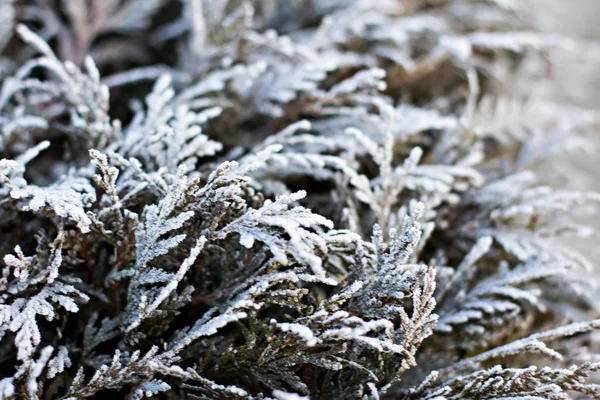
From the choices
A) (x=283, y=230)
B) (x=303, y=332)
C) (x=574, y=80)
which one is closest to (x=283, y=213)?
(x=283, y=230)

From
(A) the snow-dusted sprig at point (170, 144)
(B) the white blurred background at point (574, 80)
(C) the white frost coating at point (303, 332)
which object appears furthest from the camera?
(B) the white blurred background at point (574, 80)

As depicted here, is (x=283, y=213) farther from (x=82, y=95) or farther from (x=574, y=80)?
(x=574, y=80)

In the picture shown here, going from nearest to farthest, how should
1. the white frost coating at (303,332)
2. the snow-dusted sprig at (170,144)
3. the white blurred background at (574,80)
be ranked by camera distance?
the white frost coating at (303,332) → the snow-dusted sprig at (170,144) → the white blurred background at (574,80)

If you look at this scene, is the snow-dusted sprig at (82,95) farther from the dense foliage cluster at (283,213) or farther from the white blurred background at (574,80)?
the white blurred background at (574,80)

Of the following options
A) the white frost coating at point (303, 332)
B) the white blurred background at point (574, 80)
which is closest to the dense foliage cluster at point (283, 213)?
the white frost coating at point (303, 332)

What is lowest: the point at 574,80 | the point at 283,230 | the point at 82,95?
the point at 574,80

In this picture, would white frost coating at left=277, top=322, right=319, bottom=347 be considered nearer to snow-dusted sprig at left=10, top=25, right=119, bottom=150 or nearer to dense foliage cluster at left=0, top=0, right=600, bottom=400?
dense foliage cluster at left=0, top=0, right=600, bottom=400

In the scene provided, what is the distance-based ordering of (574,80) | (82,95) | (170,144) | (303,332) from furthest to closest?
(574,80)
(82,95)
(170,144)
(303,332)

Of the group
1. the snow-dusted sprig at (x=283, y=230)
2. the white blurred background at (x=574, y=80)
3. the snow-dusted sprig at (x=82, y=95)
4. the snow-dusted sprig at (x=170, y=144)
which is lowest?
the white blurred background at (x=574, y=80)

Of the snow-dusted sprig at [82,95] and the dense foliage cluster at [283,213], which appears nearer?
the dense foliage cluster at [283,213]

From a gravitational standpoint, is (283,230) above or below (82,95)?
below
